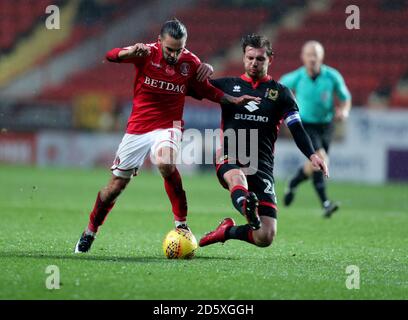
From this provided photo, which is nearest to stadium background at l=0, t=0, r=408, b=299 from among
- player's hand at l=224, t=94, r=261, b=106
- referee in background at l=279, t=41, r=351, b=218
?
referee in background at l=279, t=41, r=351, b=218

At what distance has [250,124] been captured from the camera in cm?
777

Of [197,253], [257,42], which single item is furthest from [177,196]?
[257,42]

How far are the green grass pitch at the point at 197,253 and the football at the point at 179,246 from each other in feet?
0.25

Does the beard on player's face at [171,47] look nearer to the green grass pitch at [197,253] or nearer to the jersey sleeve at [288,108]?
the jersey sleeve at [288,108]

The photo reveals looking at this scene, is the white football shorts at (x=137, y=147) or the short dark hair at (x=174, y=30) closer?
the short dark hair at (x=174, y=30)

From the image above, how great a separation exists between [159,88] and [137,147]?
0.54 meters

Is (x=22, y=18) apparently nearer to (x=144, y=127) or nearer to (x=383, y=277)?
(x=144, y=127)

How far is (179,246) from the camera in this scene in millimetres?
7262

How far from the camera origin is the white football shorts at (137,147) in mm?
7504

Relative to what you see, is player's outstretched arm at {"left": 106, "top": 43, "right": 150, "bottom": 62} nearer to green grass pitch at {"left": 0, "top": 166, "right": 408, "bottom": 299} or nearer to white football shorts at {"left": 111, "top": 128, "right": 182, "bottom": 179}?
white football shorts at {"left": 111, "top": 128, "right": 182, "bottom": 179}

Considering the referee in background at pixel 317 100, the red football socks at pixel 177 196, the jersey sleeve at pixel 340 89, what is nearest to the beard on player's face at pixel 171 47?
the red football socks at pixel 177 196

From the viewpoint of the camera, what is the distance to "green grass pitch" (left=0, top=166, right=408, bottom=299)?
584 cm

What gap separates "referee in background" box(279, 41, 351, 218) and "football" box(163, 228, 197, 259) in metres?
4.90
